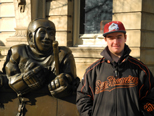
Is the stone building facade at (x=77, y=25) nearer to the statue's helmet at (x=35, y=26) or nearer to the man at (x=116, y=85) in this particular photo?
the statue's helmet at (x=35, y=26)

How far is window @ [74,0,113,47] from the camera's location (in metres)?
8.46

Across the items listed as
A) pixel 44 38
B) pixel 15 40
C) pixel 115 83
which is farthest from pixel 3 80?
pixel 15 40

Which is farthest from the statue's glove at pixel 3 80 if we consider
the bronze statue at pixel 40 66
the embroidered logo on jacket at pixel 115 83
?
the embroidered logo on jacket at pixel 115 83

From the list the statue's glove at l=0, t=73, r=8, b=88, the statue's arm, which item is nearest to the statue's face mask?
the statue's arm

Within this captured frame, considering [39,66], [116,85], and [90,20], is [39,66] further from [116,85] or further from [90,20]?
[90,20]

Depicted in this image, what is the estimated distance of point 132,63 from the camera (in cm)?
259

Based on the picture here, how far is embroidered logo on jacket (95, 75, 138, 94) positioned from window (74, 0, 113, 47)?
582cm

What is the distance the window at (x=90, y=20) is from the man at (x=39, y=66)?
446cm

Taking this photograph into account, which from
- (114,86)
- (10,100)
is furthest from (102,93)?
(10,100)

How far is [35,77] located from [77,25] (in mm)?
5280

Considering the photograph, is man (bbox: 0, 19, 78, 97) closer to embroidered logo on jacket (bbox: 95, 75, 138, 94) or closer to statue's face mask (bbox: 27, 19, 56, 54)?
statue's face mask (bbox: 27, 19, 56, 54)

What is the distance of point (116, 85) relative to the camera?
2.51 meters

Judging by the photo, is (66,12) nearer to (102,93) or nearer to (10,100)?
(10,100)

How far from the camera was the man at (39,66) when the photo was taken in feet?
12.5
